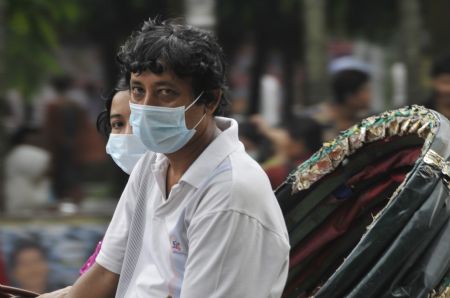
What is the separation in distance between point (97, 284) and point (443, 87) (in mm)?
2601

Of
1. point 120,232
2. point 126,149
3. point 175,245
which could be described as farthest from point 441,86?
point 175,245

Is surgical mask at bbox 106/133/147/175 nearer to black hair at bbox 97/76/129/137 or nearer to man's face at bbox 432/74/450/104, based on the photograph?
black hair at bbox 97/76/129/137

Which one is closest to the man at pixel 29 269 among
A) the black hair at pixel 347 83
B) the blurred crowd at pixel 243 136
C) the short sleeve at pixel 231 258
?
the blurred crowd at pixel 243 136

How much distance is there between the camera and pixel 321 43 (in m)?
14.3

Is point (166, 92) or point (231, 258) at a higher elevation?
point (166, 92)

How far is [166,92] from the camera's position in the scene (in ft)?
11.2

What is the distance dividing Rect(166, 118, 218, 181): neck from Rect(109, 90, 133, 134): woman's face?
80 centimetres

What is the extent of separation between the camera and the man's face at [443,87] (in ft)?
19.1

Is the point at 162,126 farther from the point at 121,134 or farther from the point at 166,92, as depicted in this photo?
the point at 121,134

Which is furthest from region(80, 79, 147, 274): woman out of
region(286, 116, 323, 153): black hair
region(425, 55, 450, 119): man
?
region(286, 116, 323, 153): black hair

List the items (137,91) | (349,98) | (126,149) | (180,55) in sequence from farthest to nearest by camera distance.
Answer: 1. (349,98)
2. (126,149)
3. (137,91)
4. (180,55)

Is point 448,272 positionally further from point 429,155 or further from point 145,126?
point 145,126

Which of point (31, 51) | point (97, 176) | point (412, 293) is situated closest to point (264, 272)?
point (412, 293)

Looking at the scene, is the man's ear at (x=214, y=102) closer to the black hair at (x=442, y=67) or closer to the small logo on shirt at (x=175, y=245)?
the small logo on shirt at (x=175, y=245)
